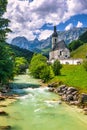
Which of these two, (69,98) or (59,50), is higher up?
(59,50)

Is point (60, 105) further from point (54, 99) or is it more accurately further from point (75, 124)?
point (75, 124)

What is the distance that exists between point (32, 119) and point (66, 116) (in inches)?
189

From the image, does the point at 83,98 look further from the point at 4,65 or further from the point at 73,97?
the point at 4,65

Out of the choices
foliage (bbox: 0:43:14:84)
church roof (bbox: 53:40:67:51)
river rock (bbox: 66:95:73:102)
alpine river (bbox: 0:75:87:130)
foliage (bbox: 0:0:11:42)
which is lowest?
alpine river (bbox: 0:75:87:130)

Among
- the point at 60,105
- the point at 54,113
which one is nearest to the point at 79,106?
the point at 60,105

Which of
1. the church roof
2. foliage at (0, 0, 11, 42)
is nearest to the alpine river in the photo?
foliage at (0, 0, 11, 42)

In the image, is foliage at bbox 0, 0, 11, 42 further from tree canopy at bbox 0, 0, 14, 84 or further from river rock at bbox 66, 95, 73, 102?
river rock at bbox 66, 95, 73, 102

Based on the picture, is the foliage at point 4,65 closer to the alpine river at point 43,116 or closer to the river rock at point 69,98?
the alpine river at point 43,116

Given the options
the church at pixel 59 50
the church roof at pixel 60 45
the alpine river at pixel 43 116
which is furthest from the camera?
the church roof at pixel 60 45

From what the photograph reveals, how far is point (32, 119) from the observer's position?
36.7 meters

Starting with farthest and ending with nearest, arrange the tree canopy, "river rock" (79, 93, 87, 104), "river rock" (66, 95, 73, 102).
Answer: "river rock" (66, 95, 73, 102) < "river rock" (79, 93, 87, 104) < the tree canopy

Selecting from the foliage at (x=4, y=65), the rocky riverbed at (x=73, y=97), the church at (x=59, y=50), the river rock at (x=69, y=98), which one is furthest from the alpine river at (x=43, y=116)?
the church at (x=59, y=50)

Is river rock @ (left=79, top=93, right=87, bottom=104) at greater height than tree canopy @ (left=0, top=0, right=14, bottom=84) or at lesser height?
lesser

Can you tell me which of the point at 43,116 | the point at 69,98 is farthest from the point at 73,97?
the point at 43,116
